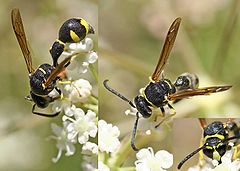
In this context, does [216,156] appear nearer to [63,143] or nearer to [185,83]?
[185,83]

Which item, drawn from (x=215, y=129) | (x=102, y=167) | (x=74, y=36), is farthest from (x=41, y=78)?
(x=215, y=129)

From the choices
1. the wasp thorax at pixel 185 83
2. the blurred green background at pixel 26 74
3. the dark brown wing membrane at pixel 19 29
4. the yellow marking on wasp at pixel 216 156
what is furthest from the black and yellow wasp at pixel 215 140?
the blurred green background at pixel 26 74

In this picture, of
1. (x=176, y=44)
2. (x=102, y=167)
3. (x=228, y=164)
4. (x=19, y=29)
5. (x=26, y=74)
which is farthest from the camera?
(x=176, y=44)

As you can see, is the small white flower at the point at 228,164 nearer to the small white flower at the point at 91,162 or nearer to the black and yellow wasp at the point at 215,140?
the black and yellow wasp at the point at 215,140

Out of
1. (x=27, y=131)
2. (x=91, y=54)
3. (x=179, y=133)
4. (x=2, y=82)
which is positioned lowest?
(x=27, y=131)

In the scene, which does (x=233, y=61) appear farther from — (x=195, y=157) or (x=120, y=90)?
(x=195, y=157)

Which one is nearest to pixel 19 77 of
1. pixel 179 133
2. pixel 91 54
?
pixel 91 54
